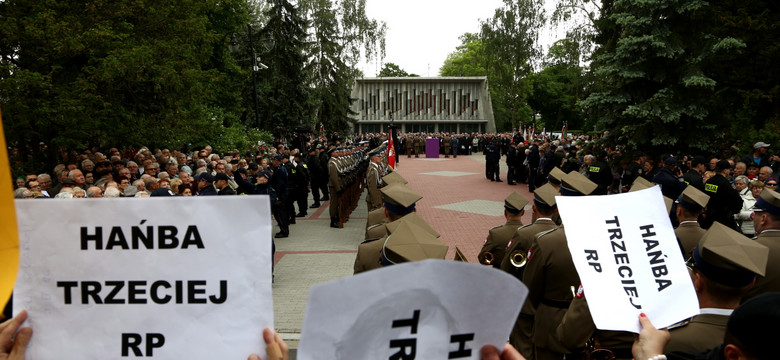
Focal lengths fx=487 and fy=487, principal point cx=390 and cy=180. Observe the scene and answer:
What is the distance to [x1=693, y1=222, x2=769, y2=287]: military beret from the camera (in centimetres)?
240

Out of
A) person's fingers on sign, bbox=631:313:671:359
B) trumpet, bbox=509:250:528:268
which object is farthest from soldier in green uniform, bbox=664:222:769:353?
trumpet, bbox=509:250:528:268

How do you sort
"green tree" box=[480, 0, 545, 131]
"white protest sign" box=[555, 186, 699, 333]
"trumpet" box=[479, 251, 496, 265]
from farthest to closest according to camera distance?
"green tree" box=[480, 0, 545, 131]
"trumpet" box=[479, 251, 496, 265]
"white protest sign" box=[555, 186, 699, 333]

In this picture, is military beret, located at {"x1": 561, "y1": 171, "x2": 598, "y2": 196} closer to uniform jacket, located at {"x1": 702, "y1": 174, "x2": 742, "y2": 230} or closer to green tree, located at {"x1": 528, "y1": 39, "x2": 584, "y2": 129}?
uniform jacket, located at {"x1": 702, "y1": 174, "x2": 742, "y2": 230}

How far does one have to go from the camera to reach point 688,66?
1273cm

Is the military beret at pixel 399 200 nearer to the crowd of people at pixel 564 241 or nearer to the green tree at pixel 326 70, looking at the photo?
the crowd of people at pixel 564 241

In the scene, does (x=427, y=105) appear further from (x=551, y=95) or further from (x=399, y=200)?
(x=399, y=200)

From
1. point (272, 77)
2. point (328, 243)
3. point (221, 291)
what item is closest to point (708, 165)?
point (328, 243)

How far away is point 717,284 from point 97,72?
10.5m

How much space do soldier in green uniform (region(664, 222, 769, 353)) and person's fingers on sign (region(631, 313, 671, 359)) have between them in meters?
0.30

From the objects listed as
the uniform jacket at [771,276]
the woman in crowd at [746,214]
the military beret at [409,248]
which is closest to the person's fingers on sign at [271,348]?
the military beret at [409,248]

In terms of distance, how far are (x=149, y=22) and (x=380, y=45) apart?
36.7m

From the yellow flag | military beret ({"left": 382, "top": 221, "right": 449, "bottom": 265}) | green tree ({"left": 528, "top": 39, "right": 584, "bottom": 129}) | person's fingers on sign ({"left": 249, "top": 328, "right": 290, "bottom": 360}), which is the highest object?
green tree ({"left": 528, "top": 39, "right": 584, "bottom": 129})

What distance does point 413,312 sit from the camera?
1.50 metres

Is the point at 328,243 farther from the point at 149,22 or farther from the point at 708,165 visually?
the point at 708,165
